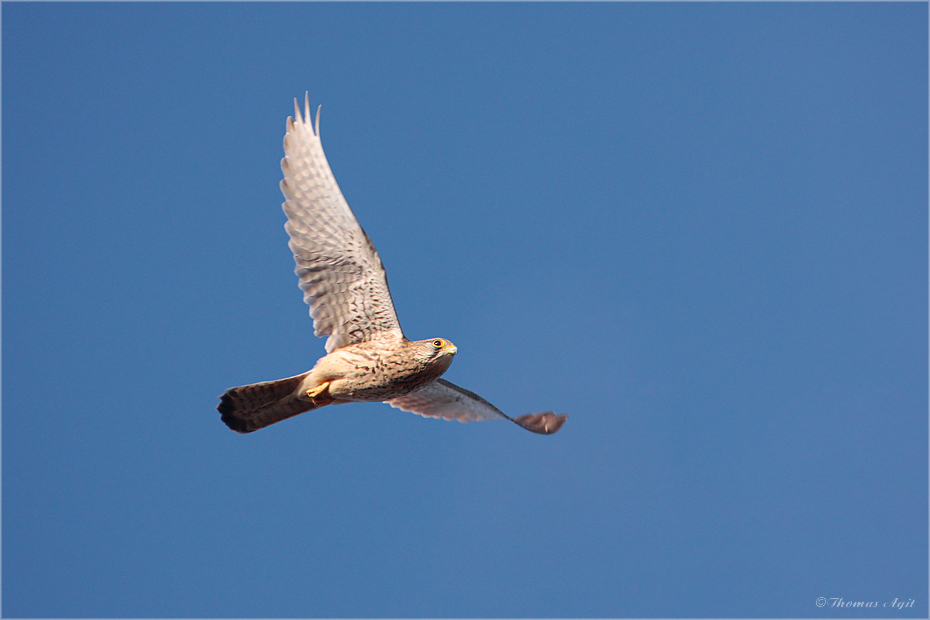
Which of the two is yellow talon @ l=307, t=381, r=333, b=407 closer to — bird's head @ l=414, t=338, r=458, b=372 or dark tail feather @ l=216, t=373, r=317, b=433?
dark tail feather @ l=216, t=373, r=317, b=433

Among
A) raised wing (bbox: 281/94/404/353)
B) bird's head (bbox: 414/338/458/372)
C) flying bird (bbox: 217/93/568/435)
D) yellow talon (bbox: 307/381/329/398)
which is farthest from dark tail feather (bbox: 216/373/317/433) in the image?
bird's head (bbox: 414/338/458/372)

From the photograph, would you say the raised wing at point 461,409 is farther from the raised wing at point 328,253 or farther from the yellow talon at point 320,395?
the raised wing at point 328,253

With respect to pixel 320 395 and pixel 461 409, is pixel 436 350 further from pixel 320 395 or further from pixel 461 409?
pixel 461 409

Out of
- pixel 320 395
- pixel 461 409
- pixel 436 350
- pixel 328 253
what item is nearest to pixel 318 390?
pixel 320 395

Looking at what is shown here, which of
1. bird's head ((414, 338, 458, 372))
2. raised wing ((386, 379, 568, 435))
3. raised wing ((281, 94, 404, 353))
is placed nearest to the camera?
raised wing ((281, 94, 404, 353))

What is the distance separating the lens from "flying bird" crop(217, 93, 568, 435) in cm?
893

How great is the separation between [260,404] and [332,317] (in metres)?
1.23

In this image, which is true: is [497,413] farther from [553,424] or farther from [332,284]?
[332,284]

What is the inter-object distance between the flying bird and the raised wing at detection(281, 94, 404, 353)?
0.01 m

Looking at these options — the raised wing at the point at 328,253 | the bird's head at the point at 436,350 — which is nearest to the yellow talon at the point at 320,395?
the raised wing at the point at 328,253

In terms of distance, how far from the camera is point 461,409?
11383mm

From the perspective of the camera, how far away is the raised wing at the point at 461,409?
11156 millimetres

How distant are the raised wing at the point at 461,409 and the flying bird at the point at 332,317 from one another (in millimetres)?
1617

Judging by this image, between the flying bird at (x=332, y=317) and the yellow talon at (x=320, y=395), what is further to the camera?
the yellow talon at (x=320, y=395)
